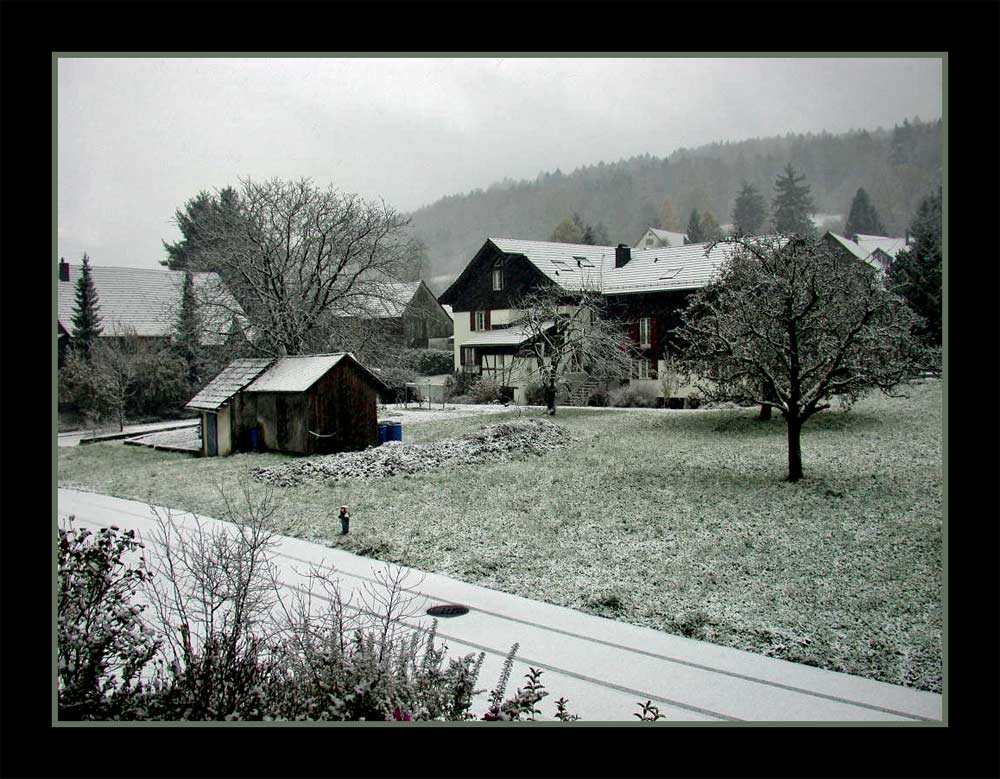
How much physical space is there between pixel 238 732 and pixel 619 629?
146 cm

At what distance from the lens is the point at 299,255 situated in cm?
397

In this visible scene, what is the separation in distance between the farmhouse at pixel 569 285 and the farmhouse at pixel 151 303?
117 cm

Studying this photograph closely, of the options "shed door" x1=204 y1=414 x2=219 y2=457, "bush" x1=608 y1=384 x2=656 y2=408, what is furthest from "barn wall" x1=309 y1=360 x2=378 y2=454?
"bush" x1=608 y1=384 x2=656 y2=408

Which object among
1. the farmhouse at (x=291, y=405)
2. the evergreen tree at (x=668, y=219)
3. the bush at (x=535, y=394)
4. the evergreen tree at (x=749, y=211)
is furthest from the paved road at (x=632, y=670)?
the evergreen tree at (x=749, y=211)

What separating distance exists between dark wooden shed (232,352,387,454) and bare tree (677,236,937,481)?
1.84m

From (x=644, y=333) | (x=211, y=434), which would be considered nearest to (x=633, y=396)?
(x=644, y=333)

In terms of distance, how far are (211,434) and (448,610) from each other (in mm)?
1918

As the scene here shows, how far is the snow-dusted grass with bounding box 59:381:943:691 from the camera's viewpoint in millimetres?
2826

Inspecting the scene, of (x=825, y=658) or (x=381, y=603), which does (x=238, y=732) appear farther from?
(x=825, y=658)

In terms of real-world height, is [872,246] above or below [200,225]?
below

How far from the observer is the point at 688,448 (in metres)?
4.43

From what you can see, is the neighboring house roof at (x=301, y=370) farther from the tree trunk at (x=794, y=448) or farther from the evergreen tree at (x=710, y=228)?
the tree trunk at (x=794, y=448)

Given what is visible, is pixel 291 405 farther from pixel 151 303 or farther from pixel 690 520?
pixel 690 520
